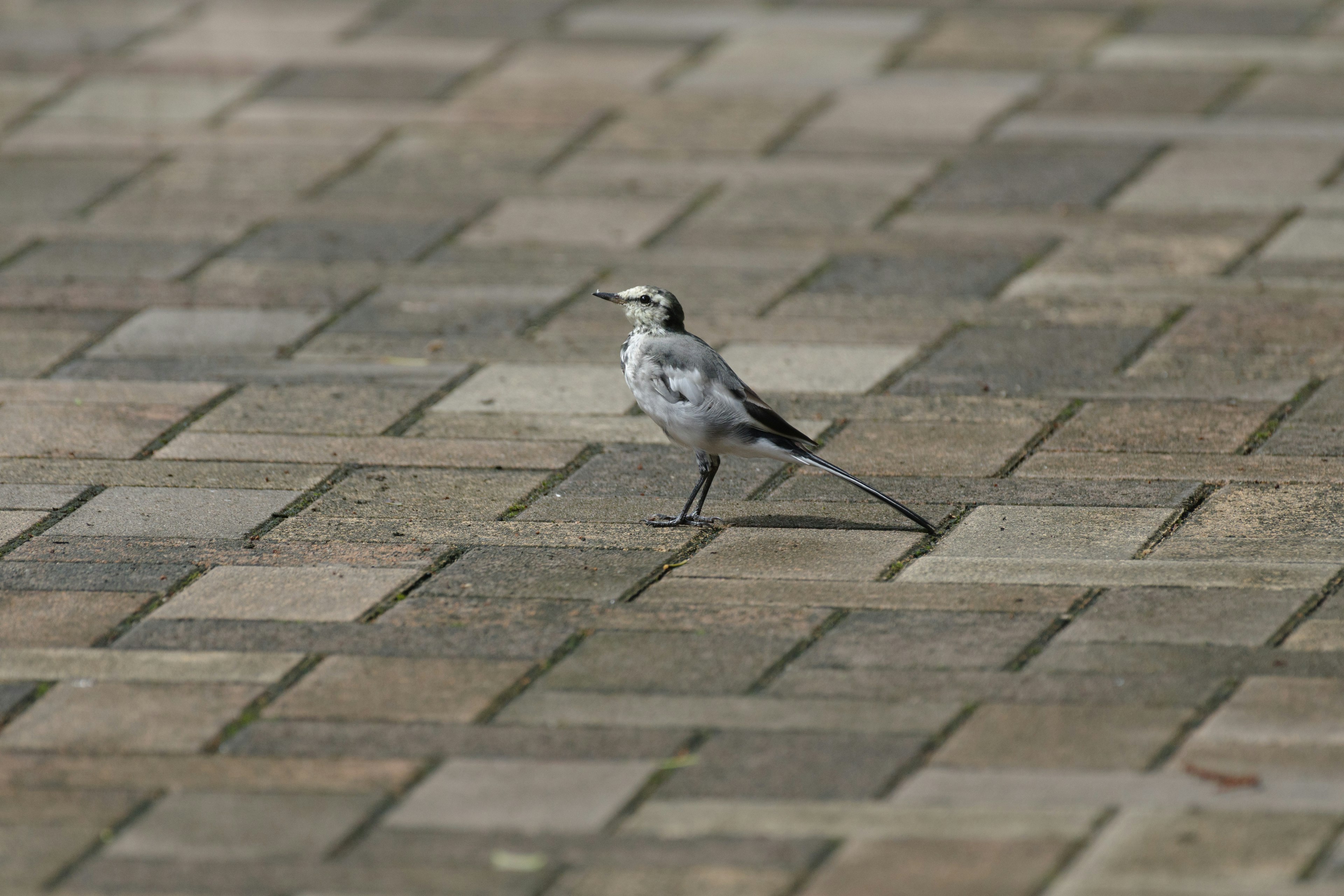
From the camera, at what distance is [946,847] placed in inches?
186

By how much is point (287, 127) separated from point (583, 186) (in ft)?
7.21

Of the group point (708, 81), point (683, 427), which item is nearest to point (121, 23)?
point (708, 81)

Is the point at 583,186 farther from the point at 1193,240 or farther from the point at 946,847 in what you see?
the point at 946,847

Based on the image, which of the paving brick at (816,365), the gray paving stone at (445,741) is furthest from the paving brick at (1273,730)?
the paving brick at (816,365)

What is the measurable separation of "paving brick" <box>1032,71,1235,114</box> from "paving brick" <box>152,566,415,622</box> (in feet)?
23.0

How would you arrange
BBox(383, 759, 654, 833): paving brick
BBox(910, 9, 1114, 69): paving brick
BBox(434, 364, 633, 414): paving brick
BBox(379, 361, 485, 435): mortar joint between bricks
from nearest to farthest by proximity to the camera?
BBox(383, 759, 654, 833): paving brick < BBox(379, 361, 485, 435): mortar joint between bricks < BBox(434, 364, 633, 414): paving brick < BBox(910, 9, 1114, 69): paving brick

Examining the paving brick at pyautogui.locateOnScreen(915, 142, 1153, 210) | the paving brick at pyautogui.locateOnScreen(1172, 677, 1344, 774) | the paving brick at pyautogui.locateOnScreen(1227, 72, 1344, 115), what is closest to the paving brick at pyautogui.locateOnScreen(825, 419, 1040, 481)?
the paving brick at pyautogui.locateOnScreen(1172, 677, 1344, 774)

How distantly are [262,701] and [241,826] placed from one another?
0.72 metres

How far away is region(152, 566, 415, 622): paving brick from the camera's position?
6.20 meters

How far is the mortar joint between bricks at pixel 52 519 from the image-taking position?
6.82 meters

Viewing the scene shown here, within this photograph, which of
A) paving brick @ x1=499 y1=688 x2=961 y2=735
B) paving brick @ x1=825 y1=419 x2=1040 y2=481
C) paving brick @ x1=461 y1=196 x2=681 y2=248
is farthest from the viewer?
paving brick @ x1=461 y1=196 x2=681 y2=248

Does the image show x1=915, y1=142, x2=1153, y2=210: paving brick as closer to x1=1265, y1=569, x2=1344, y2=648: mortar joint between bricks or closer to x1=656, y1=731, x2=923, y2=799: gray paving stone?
x1=1265, y1=569, x2=1344, y2=648: mortar joint between bricks

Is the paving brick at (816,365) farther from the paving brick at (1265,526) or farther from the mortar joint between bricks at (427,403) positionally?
the paving brick at (1265,526)

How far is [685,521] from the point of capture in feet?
22.6
